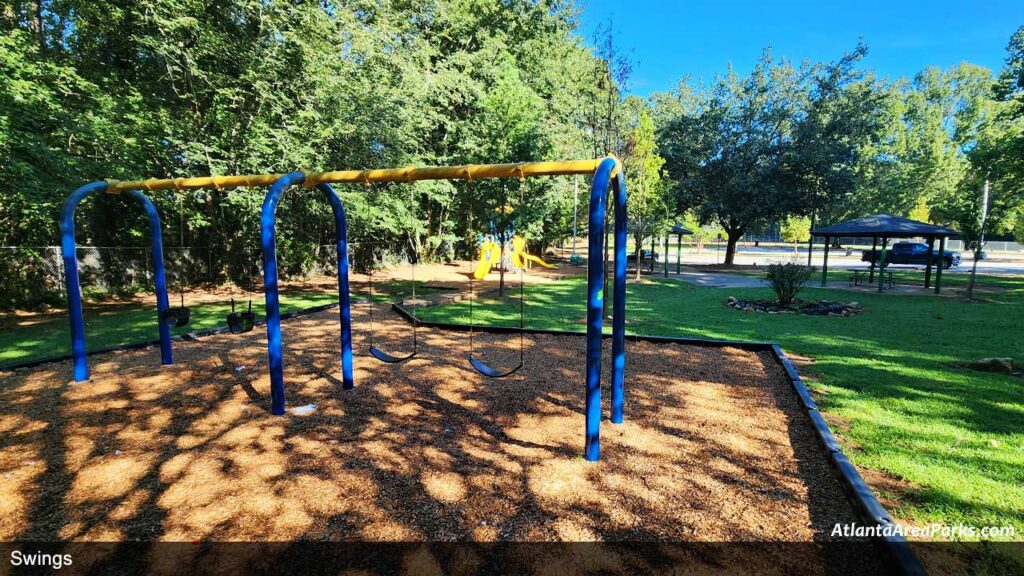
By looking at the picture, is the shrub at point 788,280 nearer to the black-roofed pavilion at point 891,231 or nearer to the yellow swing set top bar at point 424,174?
the black-roofed pavilion at point 891,231

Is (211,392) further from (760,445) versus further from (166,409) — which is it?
(760,445)

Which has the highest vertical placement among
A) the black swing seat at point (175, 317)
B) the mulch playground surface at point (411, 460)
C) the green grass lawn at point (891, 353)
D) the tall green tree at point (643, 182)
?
the tall green tree at point (643, 182)

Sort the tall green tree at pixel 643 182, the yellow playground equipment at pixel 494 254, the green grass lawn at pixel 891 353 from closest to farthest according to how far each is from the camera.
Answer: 1. the green grass lawn at pixel 891 353
2. the tall green tree at pixel 643 182
3. the yellow playground equipment at pixel 494 254

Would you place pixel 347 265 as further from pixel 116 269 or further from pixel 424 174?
pixel 116 269

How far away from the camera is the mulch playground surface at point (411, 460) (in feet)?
9.48

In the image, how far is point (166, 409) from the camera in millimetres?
4855

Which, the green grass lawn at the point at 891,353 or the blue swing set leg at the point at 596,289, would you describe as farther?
the blue swing set leg at the point at 596,289

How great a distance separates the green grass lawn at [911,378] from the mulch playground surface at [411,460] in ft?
1.88

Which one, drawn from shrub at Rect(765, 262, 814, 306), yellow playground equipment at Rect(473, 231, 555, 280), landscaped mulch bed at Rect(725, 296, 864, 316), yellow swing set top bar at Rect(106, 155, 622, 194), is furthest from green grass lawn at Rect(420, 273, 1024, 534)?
yellow playground equipment at Rect(473, 231, 555, 280)

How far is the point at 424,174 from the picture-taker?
181 inches

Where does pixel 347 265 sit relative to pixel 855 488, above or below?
above

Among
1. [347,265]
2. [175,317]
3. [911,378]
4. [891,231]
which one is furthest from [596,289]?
[891,231]

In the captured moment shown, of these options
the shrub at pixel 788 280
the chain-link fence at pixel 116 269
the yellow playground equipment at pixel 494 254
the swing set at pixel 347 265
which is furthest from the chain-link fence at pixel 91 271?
the shrub at pixel 788 280

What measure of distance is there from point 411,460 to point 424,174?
2.64 m
